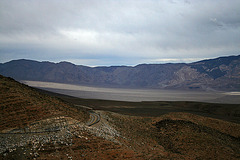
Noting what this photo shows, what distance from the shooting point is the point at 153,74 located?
181 meters

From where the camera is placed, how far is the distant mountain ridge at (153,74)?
138 meters

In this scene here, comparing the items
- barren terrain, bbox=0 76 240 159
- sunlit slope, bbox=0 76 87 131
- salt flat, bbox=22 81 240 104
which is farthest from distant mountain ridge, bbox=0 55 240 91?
sunlit slope, bbox=0 76 87 131

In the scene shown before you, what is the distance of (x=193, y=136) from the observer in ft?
67.9

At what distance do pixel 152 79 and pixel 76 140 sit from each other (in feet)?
549

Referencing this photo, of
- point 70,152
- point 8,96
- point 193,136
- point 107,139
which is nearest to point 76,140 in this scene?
point 70,152

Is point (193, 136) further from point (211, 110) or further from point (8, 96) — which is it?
point (211, 110)

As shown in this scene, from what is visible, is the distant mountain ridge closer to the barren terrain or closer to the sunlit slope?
the barren terrain

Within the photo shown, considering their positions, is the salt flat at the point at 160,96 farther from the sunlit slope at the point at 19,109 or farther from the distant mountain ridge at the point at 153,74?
the sunlit slope at the point at 19,109

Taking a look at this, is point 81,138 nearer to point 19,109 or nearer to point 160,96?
point 19,109

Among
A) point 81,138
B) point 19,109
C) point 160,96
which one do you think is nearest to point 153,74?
point 160,96

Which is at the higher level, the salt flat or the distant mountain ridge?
the distant mountain ridge

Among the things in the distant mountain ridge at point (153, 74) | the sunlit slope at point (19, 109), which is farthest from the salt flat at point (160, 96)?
the sunlit slope at point (19, 109)

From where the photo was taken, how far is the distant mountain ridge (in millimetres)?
137875

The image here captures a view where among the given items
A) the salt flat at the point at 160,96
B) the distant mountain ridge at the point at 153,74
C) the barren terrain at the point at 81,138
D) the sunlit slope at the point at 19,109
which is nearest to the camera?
the barren terrain at the point at 81,138
